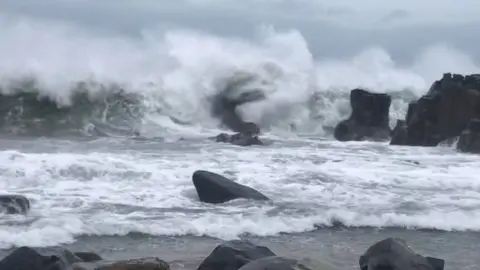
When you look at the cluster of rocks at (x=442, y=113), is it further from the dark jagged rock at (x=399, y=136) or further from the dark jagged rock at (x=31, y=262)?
the dark jagged rock at (x=31, y=262)

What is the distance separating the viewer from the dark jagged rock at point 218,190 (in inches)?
330

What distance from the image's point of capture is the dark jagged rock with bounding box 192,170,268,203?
8.38 m

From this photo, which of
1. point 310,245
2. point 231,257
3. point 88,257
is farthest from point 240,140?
point 231,257

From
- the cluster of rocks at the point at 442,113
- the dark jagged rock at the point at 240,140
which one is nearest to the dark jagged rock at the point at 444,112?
the cluster of rocks at the point at 442,113

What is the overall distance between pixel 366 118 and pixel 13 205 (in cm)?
1416

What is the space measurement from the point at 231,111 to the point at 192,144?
8.13 meters

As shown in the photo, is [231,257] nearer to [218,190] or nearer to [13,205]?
[13,205]

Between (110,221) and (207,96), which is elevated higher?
(207,96)

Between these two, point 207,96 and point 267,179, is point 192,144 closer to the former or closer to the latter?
point 267,179

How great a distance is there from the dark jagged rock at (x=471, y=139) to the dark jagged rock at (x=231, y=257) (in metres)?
10.8

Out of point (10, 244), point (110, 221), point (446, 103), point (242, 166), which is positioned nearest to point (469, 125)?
point (446, 103)

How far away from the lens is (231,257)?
16.8ft

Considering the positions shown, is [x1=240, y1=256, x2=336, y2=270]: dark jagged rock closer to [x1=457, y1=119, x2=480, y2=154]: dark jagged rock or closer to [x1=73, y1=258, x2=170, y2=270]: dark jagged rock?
[x1=73, y1=258, x2=170, y2=270]: dark jagged rock

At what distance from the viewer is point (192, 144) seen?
15.6 metres
